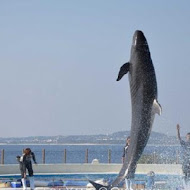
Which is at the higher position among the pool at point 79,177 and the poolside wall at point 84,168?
the poolside wall at point 84,168

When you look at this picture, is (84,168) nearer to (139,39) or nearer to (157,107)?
(139,39)

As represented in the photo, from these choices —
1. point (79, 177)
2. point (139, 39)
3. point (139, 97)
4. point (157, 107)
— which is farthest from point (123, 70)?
point (79, 177)

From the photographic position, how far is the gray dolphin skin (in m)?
13.2

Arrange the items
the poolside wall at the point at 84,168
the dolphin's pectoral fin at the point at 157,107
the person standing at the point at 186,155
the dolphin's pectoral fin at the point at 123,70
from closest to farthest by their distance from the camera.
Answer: the dolphin's pectoral fin at the point at 157,107, the dolphin's pectoral fin at the point at 123,70, the person standing at the point at 186,155, the poolside wall at the point at 84,168

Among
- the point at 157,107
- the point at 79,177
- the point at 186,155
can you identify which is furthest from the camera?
the point at 79,177

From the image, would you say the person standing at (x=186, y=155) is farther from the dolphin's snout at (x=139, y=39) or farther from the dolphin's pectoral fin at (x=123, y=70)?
the dolphin's snout at (x=139, y=39)

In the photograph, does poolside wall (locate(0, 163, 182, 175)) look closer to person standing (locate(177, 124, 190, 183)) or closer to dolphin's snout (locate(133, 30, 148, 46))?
person standing (locate(177, 124, 190, 183))

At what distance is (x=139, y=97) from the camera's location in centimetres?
1338

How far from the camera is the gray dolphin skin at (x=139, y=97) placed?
13.2m

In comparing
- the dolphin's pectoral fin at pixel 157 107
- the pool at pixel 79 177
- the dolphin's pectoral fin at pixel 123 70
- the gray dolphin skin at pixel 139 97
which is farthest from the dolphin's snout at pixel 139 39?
the pool at pixel 79 177

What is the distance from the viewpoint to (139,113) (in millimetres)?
13469

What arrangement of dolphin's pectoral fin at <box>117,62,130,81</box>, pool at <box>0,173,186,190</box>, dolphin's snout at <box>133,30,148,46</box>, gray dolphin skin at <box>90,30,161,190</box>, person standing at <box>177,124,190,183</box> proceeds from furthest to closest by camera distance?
1. pool at <box>0,173,186,190</box>
2. person standing at <box>177,124,190,183</box>
3. dolphin's snout at <box>133,30,148,46</box>
4. dolphin's pectoral fin at <box>117,62,130,81</box>
5. gray dolphin skin at <box>90,30,161,190</box>

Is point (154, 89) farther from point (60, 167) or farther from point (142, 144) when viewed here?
point (60, 167)

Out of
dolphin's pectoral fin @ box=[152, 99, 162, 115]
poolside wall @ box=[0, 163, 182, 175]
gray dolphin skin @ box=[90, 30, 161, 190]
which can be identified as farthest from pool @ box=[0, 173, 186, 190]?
dolphin's pectoral fin @ box=[152, 99, 162, 115]
